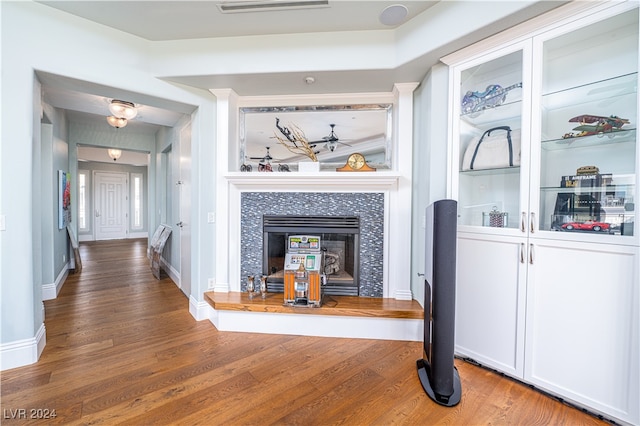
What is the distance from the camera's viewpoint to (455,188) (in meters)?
2.10

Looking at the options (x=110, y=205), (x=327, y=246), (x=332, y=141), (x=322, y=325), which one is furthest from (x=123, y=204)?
(x=322, y=325)

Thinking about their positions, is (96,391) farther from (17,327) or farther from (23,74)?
(23,74)

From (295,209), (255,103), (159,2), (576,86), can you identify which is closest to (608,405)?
(576,86)

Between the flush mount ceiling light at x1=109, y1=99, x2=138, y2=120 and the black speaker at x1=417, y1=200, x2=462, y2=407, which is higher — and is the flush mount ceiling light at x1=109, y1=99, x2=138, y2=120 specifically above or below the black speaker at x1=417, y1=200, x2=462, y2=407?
above

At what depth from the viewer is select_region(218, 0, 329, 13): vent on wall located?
74.3 inches

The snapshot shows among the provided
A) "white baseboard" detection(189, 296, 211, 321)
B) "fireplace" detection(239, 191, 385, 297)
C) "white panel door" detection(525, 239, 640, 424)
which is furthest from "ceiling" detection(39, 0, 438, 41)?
"white baseboard" detection(189, 296, 211, 321)

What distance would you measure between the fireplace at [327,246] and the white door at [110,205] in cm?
799

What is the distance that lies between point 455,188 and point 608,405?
5.00 feet

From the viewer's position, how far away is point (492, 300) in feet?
6.21

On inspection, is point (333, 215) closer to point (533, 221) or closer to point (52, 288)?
point (533, 221)

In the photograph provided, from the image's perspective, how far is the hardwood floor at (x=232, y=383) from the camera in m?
1.49

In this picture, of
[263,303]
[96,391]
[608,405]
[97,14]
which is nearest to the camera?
[608,405]

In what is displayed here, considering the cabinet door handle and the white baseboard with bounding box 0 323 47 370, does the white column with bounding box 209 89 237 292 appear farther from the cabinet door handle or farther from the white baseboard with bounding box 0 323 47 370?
the cabinet door handle

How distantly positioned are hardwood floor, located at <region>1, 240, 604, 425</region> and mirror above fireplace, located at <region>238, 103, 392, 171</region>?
1.77m
